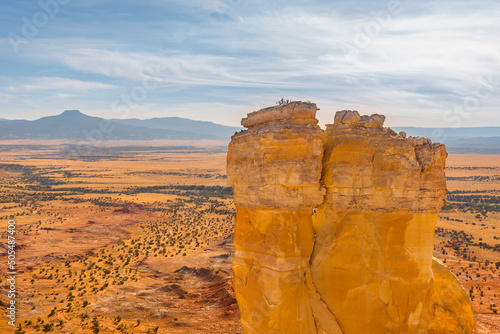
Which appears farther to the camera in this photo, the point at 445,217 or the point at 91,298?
the point at 445,217

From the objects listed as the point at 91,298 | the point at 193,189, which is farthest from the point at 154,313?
the point at 193,189

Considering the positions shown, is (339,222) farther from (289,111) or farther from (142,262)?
(142,262)

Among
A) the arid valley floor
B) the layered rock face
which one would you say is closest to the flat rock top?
the layered rock face

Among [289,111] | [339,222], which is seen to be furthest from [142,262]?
[289,111]

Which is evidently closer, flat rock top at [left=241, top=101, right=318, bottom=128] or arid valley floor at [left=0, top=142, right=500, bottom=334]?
flat rock top at [left=241, top=101, right=318, bottom=128]

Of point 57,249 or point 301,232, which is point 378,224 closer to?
point 301,232

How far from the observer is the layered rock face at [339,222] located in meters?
9.94

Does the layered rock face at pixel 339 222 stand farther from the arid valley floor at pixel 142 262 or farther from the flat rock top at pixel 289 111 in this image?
the arid valley floor at pixel 142 262

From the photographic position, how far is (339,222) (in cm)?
1060

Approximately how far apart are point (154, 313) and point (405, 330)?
48.9 ft

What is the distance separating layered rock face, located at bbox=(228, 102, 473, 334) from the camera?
32.6 feet

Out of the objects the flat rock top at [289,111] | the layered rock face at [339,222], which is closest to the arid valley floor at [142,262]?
the layered rock face at [339,222]

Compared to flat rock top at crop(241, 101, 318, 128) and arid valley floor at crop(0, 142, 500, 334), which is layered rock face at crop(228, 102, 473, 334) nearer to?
flat rock top at crop(241, 101, 318, 128)

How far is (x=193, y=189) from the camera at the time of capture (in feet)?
291
